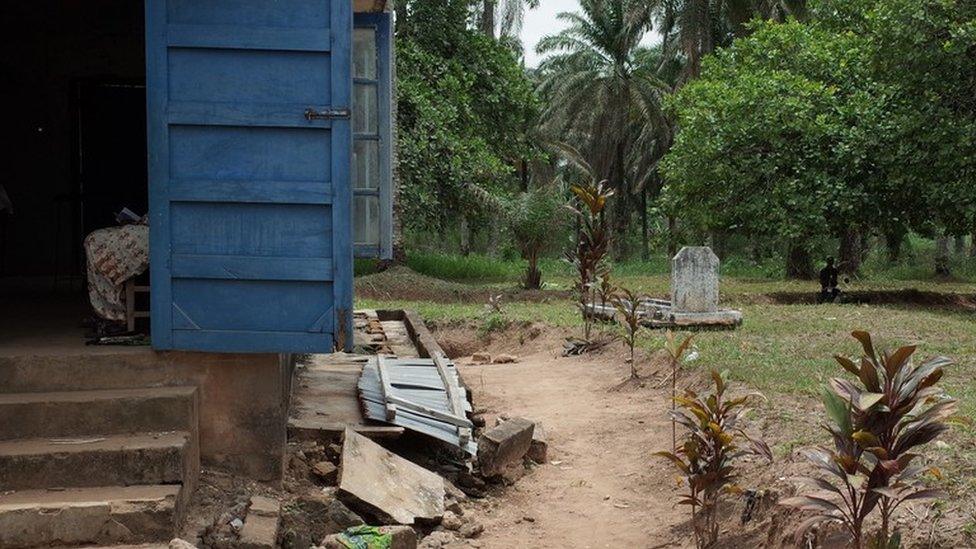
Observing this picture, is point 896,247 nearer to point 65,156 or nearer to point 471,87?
point 471,87

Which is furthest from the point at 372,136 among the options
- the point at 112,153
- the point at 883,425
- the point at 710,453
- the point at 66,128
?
the point at 66,128

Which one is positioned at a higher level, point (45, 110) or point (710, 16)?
point (710, 16)

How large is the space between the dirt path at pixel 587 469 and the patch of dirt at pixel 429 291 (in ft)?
25.3

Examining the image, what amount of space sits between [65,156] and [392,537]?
7623 millimetres

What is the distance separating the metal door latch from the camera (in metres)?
5.71

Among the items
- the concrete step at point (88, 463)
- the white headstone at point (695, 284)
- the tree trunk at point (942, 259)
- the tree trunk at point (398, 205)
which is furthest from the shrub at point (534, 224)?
the concrete step at point (88, 463)

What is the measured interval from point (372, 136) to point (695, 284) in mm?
8118

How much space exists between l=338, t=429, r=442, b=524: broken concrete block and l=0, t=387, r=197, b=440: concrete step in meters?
1.04

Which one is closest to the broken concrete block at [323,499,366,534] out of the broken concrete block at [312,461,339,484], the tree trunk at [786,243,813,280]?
the broken concrete block at [312,461,339,484]

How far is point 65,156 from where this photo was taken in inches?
450

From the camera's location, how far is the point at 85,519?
4.77 m

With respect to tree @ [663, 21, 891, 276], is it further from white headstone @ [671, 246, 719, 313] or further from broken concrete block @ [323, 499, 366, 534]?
broken concrete block @ [323, 499, 366, 534]

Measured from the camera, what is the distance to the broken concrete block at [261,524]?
5164 millimetres

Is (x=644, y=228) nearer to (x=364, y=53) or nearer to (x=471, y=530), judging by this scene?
(x=364, y=53)
